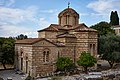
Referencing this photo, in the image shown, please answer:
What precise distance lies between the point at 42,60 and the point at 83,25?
28.6 feet

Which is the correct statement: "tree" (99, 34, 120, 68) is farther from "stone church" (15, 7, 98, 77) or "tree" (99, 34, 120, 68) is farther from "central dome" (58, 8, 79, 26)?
"central dome" (58, 8, 79, 26)

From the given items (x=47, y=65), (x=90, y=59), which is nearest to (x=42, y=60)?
(x=47, y=65)

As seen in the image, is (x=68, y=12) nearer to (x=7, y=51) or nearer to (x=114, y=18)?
(x=7, y=51)

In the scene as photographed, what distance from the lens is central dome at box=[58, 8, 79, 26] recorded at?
32244 millimetres

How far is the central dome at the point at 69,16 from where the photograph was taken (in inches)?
1269

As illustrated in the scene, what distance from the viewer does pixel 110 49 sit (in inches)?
1228

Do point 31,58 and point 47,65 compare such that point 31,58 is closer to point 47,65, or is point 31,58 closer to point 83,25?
point 47,65

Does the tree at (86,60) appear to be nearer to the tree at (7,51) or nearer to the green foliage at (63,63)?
the green foliage at (63,63)

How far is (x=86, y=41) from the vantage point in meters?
28.0

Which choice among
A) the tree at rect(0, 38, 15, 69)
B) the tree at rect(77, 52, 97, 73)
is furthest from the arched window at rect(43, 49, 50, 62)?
the tree at rect(0, 38, 15, 69)

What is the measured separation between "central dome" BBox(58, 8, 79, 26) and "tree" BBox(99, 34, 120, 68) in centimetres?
535

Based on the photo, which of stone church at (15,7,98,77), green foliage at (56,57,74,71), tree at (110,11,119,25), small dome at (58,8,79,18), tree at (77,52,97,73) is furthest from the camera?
tree at (110,11,119,25)

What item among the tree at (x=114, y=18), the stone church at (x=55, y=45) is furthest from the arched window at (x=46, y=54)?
the tree at (x=114, y=18)

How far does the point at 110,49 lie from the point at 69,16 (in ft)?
25.0
